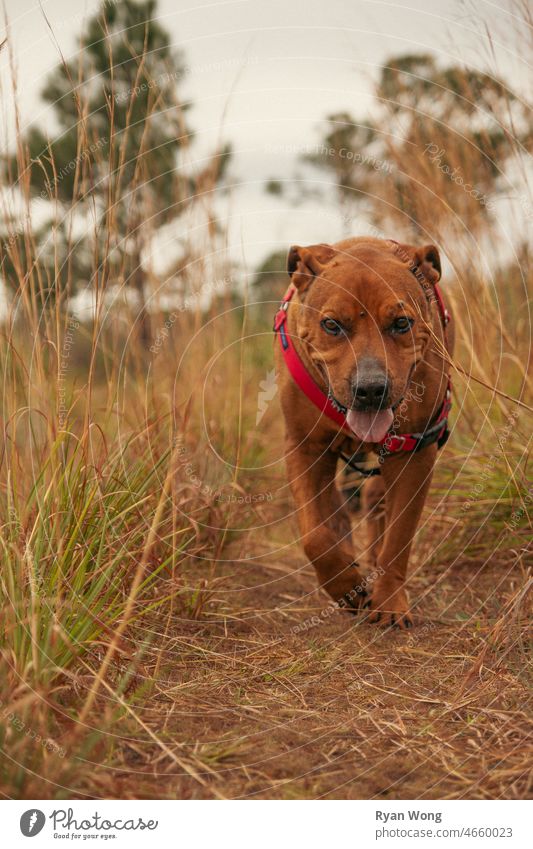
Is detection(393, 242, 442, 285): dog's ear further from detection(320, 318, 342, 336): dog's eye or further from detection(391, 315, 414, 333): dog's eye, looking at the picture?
detection(320, 318, 342, 336): dog's eye

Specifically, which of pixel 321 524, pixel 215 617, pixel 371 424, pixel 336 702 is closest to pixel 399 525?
pixel 321 524

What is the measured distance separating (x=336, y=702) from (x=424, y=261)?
76.7 inches

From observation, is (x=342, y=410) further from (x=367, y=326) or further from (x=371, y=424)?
(x=367, y=326)

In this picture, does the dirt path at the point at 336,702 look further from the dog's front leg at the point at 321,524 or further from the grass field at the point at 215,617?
the dog's front leg at the point at 321,524

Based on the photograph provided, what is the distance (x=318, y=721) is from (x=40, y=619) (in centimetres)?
97

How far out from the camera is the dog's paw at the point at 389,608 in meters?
3.70

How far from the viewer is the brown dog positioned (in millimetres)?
3295

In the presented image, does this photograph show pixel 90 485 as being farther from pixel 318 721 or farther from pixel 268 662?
pixel 318 721

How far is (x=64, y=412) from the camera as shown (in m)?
3.34

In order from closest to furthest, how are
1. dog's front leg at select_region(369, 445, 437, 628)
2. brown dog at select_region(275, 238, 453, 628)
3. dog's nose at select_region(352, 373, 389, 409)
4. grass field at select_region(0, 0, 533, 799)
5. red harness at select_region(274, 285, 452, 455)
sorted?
grass field at select_region(0, 0, 533, 799) < dog's nose at select_region(352, 373, 389, 409) < brown dog at select_region(275, 238, 453, 628) < red harness at select_region(274, 285, 452, 455) < dog's front leg at select_region(369, 445, 437, 628)

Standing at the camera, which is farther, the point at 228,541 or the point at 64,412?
the point at 228,541

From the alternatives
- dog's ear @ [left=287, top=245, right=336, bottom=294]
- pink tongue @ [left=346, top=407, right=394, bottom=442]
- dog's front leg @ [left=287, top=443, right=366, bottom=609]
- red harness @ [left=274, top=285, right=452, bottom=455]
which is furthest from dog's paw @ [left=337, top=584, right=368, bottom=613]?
dog's ear @ [left=287, top=245, right=336, bottom=294]

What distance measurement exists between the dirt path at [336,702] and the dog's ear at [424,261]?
4.93 feet

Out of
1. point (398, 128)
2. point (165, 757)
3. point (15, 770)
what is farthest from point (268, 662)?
point (398, 128)
